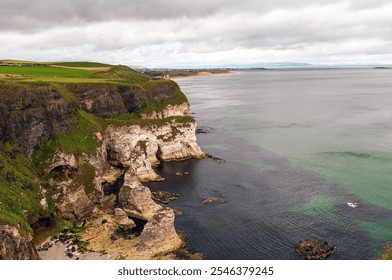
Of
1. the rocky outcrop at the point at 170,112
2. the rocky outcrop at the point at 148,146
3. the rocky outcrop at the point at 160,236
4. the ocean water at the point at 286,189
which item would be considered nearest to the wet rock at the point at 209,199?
the ocean water at the point at 286,189

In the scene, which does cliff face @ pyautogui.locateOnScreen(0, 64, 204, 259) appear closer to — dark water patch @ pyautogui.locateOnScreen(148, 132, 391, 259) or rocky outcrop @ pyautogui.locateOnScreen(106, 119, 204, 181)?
rocky outcrop @ pyautogui.locateOnScreen(106, 119, 204, 181)

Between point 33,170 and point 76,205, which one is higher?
point 33,170

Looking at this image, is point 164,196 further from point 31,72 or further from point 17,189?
point 31,72

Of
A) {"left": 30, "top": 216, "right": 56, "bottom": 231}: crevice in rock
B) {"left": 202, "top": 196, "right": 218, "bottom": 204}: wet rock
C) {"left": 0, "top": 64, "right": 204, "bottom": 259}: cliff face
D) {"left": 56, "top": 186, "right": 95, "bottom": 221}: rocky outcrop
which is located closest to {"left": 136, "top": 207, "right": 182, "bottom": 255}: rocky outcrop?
{"left": 0, "top": 64, "right": 204, "bottom": 259}: cliff face

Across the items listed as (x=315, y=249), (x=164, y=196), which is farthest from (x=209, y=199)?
(x=315, y=249)

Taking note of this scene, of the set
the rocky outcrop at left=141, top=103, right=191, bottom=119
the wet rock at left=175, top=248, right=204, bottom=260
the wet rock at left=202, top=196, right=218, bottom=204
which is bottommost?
the wet rock at left=175, top=248, right=204, bottom=260

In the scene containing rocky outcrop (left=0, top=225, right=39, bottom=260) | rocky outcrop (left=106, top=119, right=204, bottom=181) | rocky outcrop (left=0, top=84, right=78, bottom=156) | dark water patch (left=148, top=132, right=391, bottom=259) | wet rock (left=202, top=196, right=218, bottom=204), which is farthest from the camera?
rocky outcrop (left=106, top=119, right=204, bottom=181)

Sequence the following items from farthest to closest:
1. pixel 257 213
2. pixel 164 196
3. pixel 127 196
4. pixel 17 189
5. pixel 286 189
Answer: pixel 286 189, pixel 164 196, pixel 127 196, pixel 257 213, pixel 17 189
